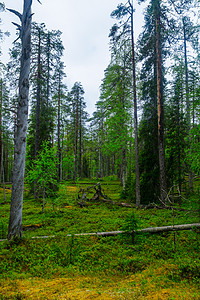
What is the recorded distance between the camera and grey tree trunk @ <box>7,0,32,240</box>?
5918mm

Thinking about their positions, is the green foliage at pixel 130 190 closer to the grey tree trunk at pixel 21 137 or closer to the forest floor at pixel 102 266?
the forest floor at pixel 102 266

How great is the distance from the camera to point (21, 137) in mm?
6258

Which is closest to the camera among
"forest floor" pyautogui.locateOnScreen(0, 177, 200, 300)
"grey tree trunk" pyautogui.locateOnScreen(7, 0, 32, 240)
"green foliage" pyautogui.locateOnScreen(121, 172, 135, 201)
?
"forest floor" pyautogui.locateOnScreen(0, 177, 200, 300)

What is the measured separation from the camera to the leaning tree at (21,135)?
592 centimetres

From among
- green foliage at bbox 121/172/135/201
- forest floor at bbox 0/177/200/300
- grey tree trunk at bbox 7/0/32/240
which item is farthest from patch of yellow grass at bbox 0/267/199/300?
green foliage at bbox 121/172/135/201

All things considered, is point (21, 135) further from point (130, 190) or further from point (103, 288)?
point (130, 190)

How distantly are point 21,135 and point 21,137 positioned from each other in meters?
0.07

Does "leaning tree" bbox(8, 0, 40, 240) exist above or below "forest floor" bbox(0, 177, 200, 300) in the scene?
above

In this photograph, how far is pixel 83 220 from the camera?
8.97 metres

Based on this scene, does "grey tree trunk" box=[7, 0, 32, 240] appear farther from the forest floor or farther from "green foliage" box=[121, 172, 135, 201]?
"green foliage" box=[121, 172, 135, 201]

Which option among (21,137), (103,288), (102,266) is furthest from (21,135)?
(103,288)

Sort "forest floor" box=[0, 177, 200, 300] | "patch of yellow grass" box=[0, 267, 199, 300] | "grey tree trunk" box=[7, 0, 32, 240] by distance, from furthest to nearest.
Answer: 1. "grey tree trunk" box=[7, 0, 32, 240]
2. "forest floor" box=[0, 177, 200, 300]
3. "patch of yellow grass" box=[0, 267, 199, 300]

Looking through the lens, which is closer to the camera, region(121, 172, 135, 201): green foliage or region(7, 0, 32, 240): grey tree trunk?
region(7, 0, 32, 240): grey tree trunk

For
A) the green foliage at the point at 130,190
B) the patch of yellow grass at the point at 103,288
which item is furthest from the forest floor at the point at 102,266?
the green foliage at the point at 130,190
